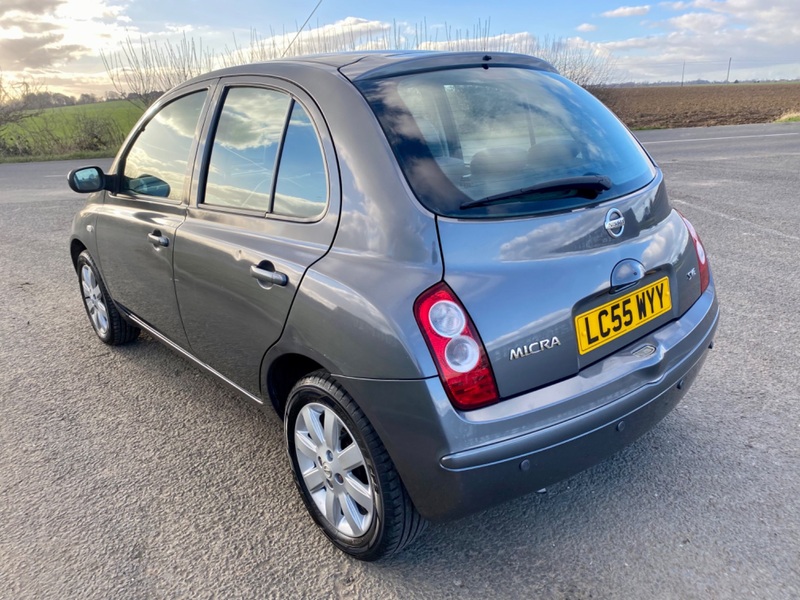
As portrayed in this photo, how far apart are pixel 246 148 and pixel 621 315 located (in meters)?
1.68

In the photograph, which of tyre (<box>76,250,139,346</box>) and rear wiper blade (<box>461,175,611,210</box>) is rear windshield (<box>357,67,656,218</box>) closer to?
rear wiper blade (<box>461,175,611,210</box>)

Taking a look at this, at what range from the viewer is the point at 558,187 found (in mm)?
2252

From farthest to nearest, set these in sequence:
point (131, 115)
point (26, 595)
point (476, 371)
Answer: point (131, 115)
point (26, 595)
point (476, 371)

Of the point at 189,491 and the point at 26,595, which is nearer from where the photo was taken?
the point at 26,595

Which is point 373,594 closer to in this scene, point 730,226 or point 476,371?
point 476,371

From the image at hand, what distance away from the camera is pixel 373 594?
85.7 inches

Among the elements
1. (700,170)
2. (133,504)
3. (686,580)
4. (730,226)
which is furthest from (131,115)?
(686,580)

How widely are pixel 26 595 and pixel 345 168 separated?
73.2 inches

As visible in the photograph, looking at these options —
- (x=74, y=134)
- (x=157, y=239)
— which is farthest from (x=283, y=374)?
(x=74, y=134)

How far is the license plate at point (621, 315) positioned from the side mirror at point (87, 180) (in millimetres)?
3000

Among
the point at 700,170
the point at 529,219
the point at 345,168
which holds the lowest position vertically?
the point at 700,170

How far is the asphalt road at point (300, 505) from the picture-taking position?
221 cm

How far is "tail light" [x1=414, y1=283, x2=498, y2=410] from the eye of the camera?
1.90 m

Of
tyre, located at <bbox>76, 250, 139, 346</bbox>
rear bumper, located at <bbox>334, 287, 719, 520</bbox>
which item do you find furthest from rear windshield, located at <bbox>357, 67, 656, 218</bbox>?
tyre, located at <bbox>76, 250, 139, 346</bbox>
